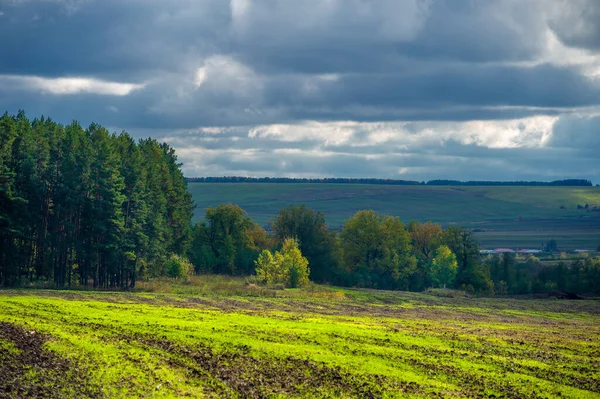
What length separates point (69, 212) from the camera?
98.6 meters

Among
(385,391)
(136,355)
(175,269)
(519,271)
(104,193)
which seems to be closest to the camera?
(385,391)

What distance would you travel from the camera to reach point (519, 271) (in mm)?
182125

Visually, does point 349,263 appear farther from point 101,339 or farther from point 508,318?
point 101,339

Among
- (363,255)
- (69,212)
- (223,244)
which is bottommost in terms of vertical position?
(363,255)

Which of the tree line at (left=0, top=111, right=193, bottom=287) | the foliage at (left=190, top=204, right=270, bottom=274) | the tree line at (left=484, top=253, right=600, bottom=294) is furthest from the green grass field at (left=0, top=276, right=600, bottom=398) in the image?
the tree line at (left=484, top=253, right=600, bottom=294)

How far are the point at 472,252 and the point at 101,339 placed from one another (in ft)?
429

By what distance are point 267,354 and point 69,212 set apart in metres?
63.1

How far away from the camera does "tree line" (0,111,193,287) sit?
297 feet

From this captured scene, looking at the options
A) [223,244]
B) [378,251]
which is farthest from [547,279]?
[223,244]

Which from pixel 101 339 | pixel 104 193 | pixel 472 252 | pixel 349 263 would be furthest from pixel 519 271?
pixel 101 339

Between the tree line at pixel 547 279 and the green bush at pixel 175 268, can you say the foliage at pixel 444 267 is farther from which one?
the green bush at pixel 175 268

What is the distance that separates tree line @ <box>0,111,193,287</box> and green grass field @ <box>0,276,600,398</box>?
21.5 m

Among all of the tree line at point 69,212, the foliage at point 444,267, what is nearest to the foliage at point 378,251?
the foliage at point 444,267

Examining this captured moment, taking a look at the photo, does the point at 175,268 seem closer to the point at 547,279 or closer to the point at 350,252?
the point at 350,252
